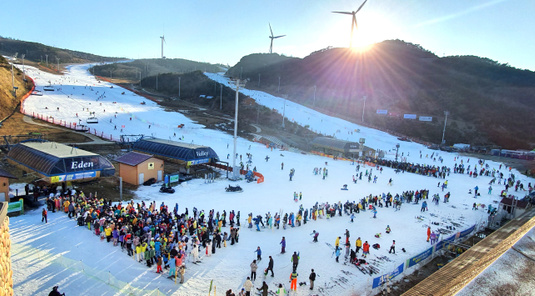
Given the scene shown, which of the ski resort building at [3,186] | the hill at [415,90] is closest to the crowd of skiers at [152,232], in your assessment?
the ski resort building at [3,186]

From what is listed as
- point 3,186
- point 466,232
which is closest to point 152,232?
point 3,186

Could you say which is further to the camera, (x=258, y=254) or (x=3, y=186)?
(x=3, y=186)

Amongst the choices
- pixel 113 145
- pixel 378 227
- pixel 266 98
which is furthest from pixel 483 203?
pixel 266 98

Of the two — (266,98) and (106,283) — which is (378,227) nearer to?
(106,283)

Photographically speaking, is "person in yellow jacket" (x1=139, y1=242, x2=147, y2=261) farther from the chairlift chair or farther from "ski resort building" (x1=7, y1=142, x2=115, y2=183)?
the chairlift chair

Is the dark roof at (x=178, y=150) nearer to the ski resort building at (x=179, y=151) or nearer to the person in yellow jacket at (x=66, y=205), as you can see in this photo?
the ski resort building at (x=179, y=151)

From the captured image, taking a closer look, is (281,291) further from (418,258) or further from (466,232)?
(466,232)

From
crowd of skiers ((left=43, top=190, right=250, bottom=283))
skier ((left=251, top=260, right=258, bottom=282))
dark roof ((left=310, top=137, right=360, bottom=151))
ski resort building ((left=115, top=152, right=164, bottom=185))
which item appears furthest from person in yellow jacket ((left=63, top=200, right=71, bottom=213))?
dark roof ((left=310, top=137, right=360, bottom=151))
